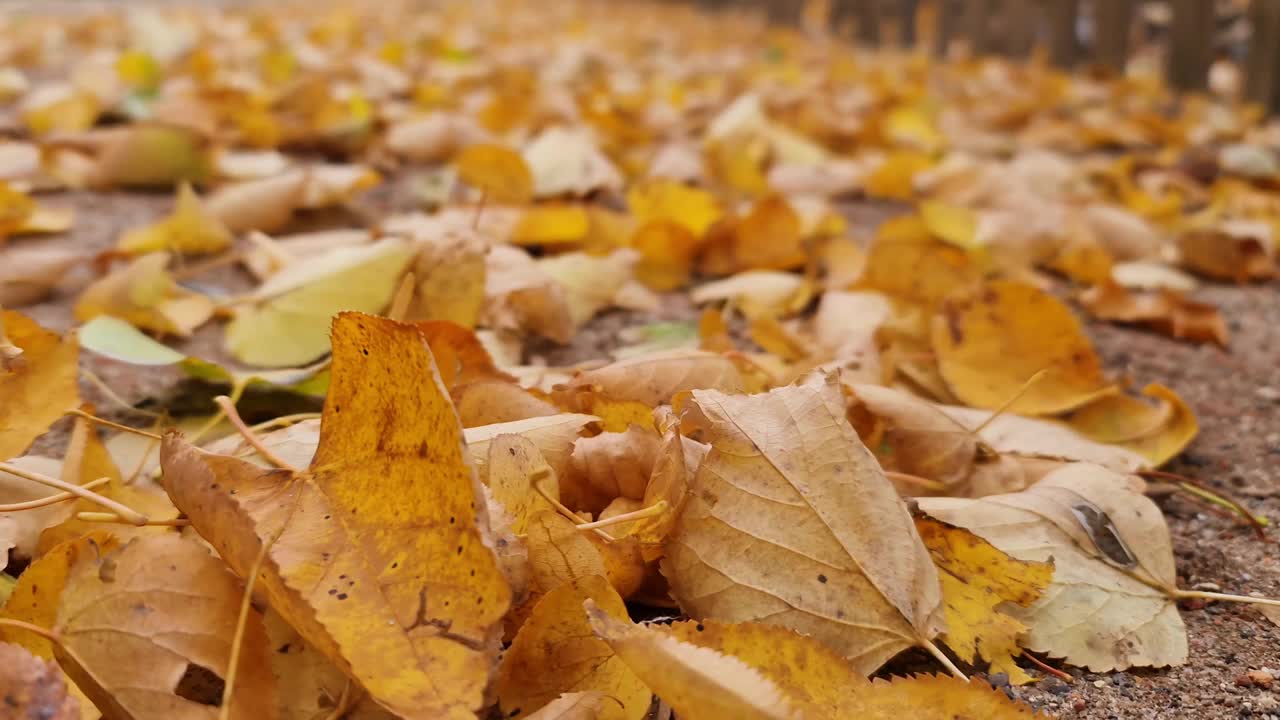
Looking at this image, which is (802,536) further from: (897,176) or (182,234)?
(897,176)

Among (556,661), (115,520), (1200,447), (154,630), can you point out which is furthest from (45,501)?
(1200,447)

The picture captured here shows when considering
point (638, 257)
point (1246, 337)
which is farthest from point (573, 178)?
point (1246, 337)

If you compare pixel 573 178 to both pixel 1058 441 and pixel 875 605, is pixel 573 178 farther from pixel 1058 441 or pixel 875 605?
pixel 875 605

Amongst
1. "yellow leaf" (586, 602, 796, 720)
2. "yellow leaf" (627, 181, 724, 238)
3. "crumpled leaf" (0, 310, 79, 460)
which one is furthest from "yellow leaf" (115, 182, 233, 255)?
"yellow leaf" (586, 602, 796, 720)

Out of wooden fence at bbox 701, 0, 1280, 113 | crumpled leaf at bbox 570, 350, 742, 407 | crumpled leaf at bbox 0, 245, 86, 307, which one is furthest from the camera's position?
wooden fence at bbox 701, 0, 1280, 113

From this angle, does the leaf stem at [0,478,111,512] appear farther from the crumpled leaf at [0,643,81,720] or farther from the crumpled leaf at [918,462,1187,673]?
the crumpled leaf at [918,462,1187,673]

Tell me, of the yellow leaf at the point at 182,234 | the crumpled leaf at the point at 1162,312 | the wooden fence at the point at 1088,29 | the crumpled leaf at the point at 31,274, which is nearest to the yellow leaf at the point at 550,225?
the yellow leaf at the point at 182,234
